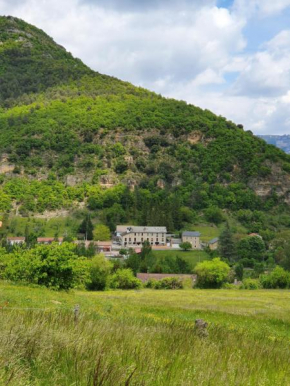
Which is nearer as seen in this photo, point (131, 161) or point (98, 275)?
point (98, 275)

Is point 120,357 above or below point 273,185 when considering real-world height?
below

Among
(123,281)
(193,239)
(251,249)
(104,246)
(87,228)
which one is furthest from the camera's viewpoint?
(193,239)

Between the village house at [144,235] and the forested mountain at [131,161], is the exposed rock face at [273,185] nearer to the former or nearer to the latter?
the forested mountain at [131,161]

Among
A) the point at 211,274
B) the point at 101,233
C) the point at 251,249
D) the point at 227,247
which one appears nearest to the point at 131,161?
the point at 101,233

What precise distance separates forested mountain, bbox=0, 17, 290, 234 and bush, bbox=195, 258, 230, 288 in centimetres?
6566

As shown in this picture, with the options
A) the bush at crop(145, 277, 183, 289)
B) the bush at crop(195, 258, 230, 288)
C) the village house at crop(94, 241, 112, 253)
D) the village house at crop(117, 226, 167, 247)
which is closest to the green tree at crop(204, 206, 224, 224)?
the village house at crop(117, 226, 167, 247)

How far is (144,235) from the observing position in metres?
124

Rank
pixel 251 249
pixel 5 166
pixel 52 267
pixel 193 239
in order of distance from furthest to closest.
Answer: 1. pixel 5 166
2. pixel 193 239
3. pixel 251 249
4. pixel 52 267

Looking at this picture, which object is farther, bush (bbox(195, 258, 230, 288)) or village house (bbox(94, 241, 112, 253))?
village house (bbox(94, 241, 112, 253))

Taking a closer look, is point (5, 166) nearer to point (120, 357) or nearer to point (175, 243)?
point (175, 243)

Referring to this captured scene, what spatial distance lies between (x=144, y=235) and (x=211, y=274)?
61240mm

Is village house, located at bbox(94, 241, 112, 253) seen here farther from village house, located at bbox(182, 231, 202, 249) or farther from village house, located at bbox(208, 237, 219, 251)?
village house, located at bbox(208, 237, 219, 251)

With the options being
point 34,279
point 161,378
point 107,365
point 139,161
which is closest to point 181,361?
point 161,378

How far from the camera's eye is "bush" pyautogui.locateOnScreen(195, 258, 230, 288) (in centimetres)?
6344
